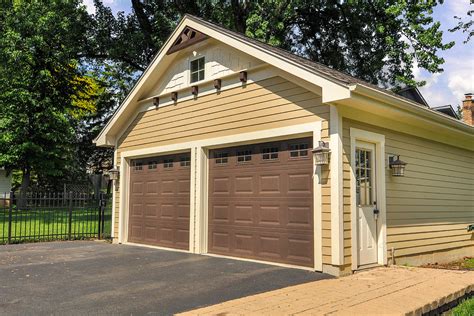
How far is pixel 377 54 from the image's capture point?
18500 millimetres

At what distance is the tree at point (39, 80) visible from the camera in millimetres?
16156

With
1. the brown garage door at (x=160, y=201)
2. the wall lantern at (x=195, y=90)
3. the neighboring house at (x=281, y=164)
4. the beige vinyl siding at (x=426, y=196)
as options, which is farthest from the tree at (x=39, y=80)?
the beige vinyl siding at (x=426, y=196)

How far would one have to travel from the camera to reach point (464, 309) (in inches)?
200

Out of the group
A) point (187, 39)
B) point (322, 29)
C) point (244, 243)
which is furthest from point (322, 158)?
point (322, 29)

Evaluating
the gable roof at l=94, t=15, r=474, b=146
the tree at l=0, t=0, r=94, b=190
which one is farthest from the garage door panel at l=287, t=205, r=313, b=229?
the tree at l=0, t=0, r=94, b=190

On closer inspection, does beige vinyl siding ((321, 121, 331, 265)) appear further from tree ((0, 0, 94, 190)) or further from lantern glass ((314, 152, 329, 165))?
tree ((0, 0, 94, 190))

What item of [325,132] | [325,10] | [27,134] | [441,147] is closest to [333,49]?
[325,10]

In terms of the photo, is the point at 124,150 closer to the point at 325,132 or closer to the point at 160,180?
the point at 160,180

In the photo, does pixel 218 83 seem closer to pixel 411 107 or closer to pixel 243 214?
pixel 243 214

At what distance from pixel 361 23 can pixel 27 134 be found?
1712 centimetres

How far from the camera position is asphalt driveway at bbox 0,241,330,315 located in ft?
16.0

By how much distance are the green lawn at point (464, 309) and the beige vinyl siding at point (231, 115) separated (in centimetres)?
303

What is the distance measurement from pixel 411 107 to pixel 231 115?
11.1 ft

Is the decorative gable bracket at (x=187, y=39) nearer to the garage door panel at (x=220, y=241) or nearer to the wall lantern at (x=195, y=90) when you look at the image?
the wall lantern at (x=195, y=90)
